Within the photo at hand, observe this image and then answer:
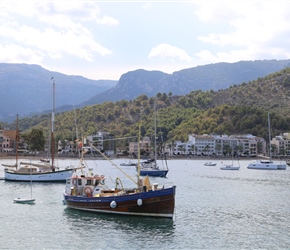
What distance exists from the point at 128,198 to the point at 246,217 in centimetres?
1127

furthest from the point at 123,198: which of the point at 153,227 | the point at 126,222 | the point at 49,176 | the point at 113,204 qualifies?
the point at 49,176

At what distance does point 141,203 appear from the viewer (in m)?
37.3

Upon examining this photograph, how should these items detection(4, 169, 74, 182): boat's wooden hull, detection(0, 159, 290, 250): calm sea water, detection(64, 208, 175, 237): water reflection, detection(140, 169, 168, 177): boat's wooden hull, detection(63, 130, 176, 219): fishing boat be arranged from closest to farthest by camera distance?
detection(0, 159, 290, 250): calm sea water → detection(64, 208, 175, 237): water reflection → detection(63, 130, 176, 219): fishing boat → detection(4, 169, 74, 182): boat's wooden hull → detection(140, 169, 168, 177): boat's wooden hull

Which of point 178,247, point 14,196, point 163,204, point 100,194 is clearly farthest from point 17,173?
point 178,247

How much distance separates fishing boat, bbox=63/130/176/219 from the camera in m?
36.9

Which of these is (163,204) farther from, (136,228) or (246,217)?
(246,217)

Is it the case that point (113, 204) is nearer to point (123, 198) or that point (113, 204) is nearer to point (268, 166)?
point (123, 198)

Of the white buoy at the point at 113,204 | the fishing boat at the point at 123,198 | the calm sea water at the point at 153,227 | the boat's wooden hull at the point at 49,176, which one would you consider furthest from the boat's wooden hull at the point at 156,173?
the white buoy at the point at 113,204

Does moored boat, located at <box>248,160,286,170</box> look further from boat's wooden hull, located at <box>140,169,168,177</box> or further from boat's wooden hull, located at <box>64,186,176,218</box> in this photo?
boat's wooden hull, located at <box>64,186,176,218</box>

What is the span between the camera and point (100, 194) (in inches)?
1596

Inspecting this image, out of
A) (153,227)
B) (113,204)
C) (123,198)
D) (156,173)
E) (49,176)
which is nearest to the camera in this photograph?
(153,227)

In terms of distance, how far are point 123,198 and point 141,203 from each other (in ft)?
5.40

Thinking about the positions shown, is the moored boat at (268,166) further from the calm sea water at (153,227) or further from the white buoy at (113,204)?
the white buoy at (113,204)

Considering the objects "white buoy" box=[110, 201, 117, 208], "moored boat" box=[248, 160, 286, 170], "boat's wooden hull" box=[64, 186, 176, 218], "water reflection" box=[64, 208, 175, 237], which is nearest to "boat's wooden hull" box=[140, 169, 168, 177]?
"moored boat" box=[248, 160, 286, 170]
